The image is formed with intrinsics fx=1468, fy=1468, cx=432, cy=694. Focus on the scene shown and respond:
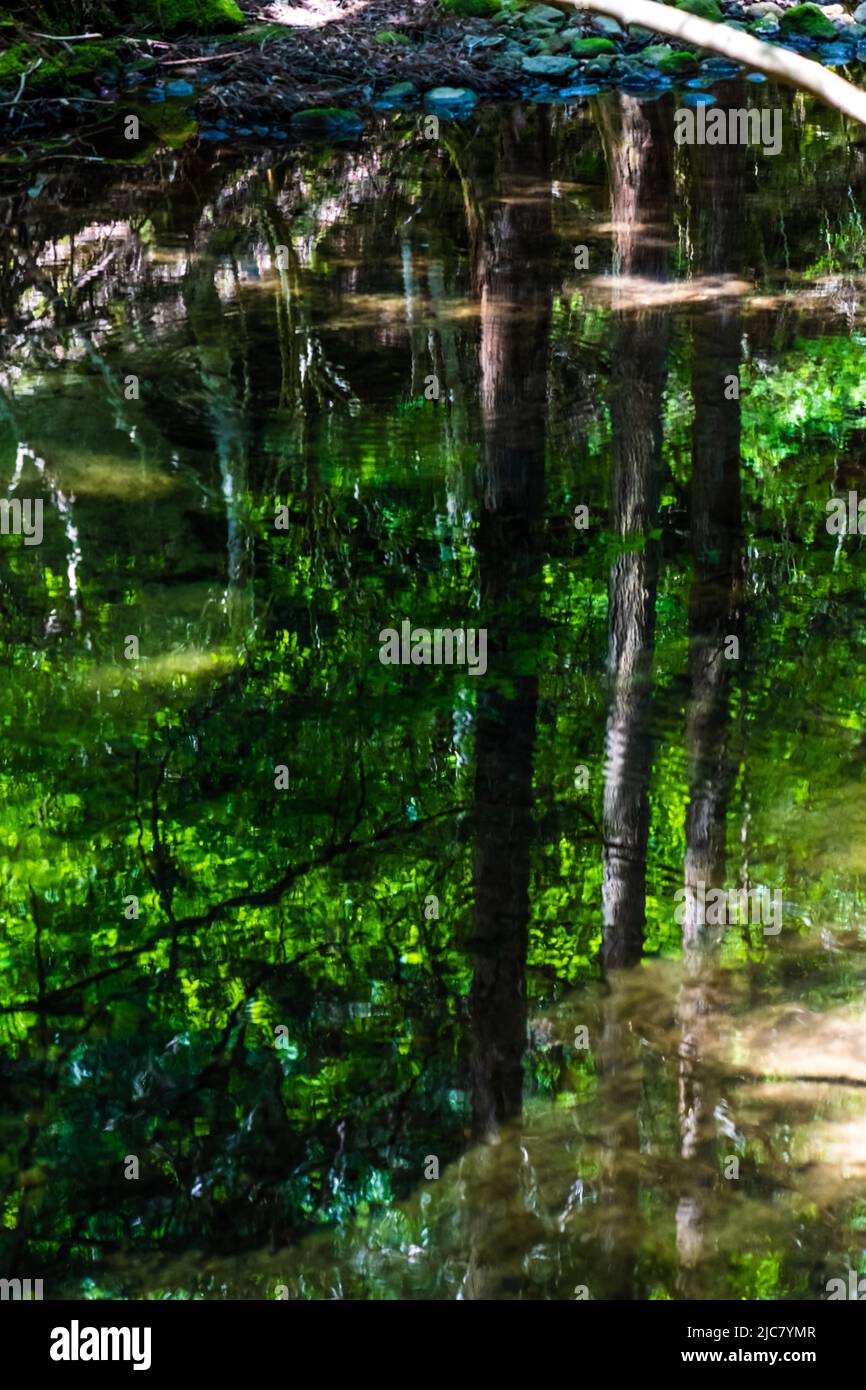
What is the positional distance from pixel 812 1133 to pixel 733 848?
1.23 metres

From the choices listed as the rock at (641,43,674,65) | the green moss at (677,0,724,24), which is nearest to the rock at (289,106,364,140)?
the rock at (641,43,674,65)

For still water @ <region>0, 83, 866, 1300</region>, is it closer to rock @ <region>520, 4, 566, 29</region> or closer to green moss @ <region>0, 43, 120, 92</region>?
green moss @ <region>0, 43, 120, 92</region>

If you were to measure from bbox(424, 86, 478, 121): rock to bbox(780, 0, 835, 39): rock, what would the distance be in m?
4.74

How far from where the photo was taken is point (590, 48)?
17609 millimetres

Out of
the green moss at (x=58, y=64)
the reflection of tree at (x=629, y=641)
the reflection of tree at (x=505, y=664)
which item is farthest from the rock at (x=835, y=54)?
the green moss at (x=58, y=64)

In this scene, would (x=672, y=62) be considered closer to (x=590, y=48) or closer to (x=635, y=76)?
(x=635, y=76)

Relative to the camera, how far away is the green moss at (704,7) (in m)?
17.8

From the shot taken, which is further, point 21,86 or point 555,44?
point 555,44

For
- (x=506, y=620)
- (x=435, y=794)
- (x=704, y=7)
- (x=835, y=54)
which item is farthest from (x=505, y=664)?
(x=835, y=54)

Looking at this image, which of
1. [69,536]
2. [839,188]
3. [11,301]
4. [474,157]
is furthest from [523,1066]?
[474,157]

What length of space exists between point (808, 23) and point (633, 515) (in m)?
14.3

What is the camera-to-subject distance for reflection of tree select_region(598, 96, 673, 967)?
15.4ft

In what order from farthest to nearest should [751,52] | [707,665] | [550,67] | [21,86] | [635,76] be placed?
[635,76], [550,67], [21,86], [707,665], [751,52]

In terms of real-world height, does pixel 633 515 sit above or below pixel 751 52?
below
